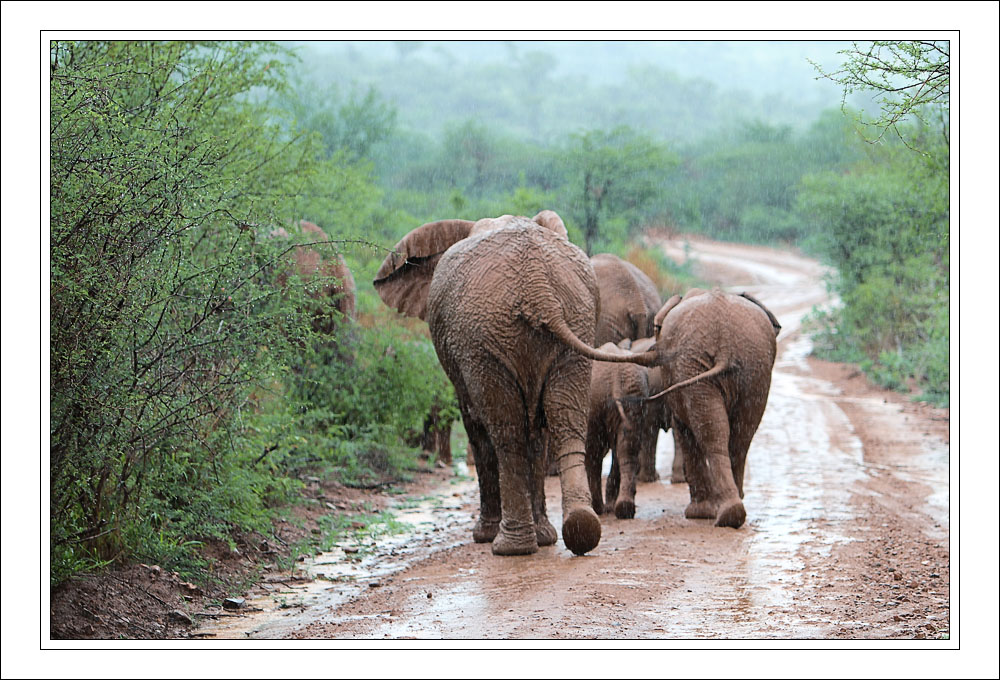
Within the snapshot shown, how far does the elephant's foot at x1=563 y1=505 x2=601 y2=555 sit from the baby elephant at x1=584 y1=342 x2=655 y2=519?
6.39ft

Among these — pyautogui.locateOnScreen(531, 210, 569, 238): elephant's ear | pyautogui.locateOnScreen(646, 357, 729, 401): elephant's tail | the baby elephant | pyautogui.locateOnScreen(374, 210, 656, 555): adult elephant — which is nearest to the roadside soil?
the baby elephant

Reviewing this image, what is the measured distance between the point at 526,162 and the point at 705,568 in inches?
946

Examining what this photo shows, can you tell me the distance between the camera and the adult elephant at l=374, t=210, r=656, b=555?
5.94 meters

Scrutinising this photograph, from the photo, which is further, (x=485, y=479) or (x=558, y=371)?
(x=485, y=479)

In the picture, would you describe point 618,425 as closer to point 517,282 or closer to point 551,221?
point 551,221

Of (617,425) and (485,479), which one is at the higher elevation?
(617,425)

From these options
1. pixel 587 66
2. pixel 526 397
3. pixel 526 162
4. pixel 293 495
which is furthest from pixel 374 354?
pixel 587 66

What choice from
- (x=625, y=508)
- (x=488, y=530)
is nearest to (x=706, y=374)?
(x=625, y=508)

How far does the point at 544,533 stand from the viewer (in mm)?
6547

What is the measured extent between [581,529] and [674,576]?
52 cm

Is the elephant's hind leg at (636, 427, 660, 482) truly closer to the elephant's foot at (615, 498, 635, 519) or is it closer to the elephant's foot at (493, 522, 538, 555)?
the elephant's foot at (615, 498, 635, 519)

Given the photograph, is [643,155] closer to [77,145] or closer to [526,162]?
[526,162]

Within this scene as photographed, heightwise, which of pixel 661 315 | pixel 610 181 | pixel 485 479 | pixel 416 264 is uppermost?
pixel 610 181

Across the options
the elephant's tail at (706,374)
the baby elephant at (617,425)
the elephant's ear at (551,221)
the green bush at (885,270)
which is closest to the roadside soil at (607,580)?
the baby elephant at (617,425)
